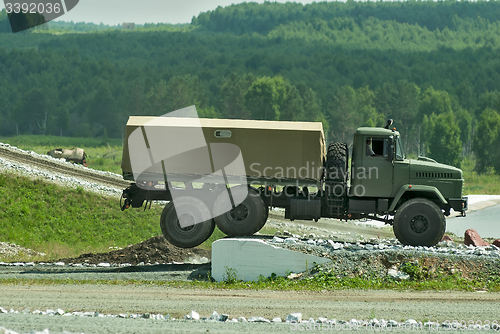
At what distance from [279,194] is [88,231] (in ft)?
38.4

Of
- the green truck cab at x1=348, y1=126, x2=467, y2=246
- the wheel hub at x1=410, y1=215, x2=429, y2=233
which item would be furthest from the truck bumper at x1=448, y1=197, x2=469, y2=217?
the wheel hub at x1=410, y1=215, x2=429, y2=233

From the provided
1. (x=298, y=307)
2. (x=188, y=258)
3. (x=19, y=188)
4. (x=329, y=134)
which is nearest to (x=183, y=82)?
(x=329, y=134)

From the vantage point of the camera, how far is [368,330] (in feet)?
31.0

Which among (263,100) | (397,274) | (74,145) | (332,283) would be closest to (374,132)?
(397,274)

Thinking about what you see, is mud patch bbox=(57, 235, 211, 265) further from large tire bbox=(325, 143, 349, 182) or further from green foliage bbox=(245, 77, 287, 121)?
green foliage bbox=(245, 77, 287, 121)

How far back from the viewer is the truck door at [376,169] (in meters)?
15.7

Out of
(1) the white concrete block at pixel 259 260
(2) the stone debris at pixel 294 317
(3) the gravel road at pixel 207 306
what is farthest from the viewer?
(1) the white concrete block at pixel 259 260

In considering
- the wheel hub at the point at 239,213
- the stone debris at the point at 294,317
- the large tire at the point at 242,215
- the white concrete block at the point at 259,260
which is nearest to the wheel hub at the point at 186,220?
the large tire at the point at 242,215

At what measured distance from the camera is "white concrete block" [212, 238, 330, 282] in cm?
1411

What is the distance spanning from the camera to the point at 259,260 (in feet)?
46.5

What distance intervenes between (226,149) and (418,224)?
6213mm

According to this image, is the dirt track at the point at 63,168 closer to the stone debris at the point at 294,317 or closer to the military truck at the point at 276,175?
the military truck at the point at 276,175

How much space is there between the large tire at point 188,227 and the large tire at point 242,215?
0.43 metres

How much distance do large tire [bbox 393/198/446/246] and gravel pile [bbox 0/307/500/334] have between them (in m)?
5.39
